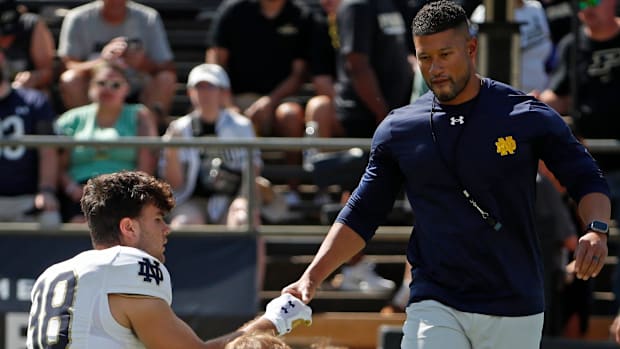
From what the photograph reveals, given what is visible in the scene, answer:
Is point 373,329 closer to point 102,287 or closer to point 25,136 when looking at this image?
point 25,136

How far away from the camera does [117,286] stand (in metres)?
4.79

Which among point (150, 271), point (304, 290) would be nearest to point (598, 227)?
point (304, 290)

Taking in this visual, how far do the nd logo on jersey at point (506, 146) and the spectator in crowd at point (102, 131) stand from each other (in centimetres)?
471

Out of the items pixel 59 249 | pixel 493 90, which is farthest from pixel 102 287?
pixel 59 249

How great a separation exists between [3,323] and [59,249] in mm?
648

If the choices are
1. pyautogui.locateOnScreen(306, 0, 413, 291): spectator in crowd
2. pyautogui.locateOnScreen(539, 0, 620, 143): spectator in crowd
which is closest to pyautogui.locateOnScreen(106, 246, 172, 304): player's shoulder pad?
pyautogui.locateOnScreen(306, 0, 413, 291): spectator in crowd

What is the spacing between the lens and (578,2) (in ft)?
32.6

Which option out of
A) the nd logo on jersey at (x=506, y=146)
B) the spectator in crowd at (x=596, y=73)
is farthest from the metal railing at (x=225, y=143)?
the nd logo on jersey at (x=506, y=146)

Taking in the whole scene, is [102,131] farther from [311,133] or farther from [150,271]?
[150,271]

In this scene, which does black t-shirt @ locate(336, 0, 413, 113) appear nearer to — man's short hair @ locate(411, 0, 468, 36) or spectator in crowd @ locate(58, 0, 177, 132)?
spectator in crowd @ locate(58, 0, 177, 132)

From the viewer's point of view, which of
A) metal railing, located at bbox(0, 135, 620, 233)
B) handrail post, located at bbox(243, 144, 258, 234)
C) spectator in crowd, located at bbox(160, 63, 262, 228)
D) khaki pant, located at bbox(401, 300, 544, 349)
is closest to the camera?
khaki pant, located at bbox(401, 300, 544, 349)

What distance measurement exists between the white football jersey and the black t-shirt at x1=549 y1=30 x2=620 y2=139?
18.1 ft

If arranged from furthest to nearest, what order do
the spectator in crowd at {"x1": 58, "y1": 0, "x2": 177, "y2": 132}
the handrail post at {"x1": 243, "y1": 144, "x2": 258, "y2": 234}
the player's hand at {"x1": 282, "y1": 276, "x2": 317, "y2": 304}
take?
the spectator in crowd at {"x1": 58, "y1": 0, "x2": 177, "y2": 132} → the handrail post at {"x1": 243, "y1": 144, "x2": 258, "y2": 234} → the player's hand at {"x1": 282, "y1": 276, "x2": 317, "y2": 304}

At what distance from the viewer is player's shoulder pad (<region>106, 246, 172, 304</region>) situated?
4781mm
